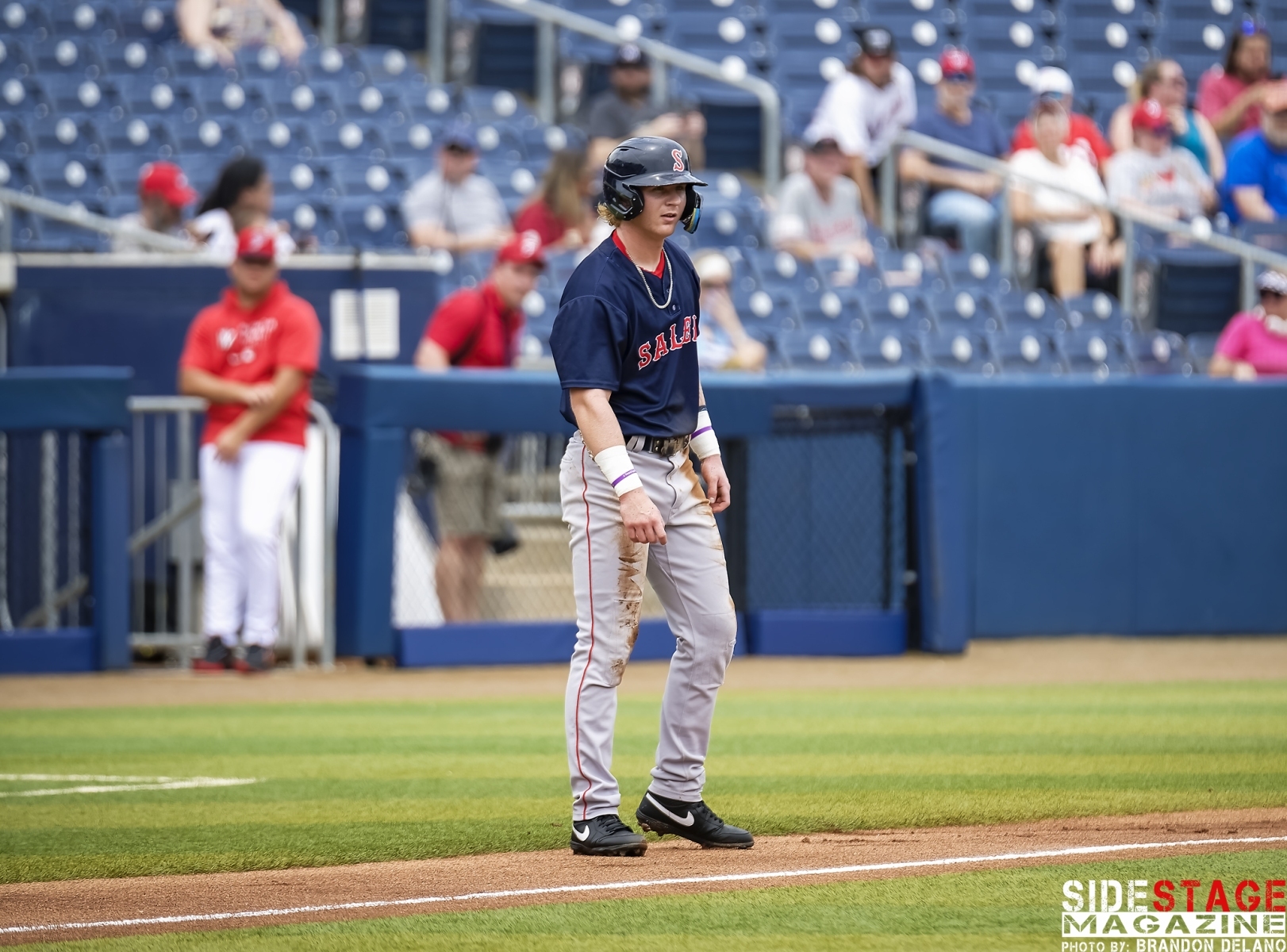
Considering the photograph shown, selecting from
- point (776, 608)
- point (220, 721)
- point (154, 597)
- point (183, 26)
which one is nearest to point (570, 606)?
point (776, 608)

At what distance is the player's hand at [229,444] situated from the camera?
9945 mm

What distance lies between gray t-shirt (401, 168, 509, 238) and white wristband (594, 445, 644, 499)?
862 cm

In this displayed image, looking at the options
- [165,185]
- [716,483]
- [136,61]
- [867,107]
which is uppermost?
[136,61]

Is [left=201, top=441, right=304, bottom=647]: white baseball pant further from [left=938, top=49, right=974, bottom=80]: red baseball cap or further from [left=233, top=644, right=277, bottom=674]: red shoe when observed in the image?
[left=938, top=49, right=974, bottom=80]: red baseball cap

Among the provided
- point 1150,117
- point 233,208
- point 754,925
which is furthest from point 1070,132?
point 754,925

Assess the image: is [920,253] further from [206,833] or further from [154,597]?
[206,833]

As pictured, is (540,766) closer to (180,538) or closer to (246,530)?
(246,530)

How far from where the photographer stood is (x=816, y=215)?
1439 cm

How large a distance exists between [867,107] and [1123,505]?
4.22 m

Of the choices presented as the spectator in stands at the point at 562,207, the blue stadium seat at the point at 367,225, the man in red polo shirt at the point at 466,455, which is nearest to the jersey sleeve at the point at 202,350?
the man in red polo shirt at the point at 466,455

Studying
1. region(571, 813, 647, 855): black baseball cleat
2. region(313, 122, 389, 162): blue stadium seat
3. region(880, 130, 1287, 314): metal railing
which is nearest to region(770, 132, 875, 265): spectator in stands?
region(880, 130, 1287, 314): metal railing

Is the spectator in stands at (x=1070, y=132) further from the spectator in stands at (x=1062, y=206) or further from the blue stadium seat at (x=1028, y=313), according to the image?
the blue stadium seat at (x=1028, y=313)

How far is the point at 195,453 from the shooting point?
11.4 meters

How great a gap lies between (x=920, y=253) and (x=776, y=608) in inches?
174
